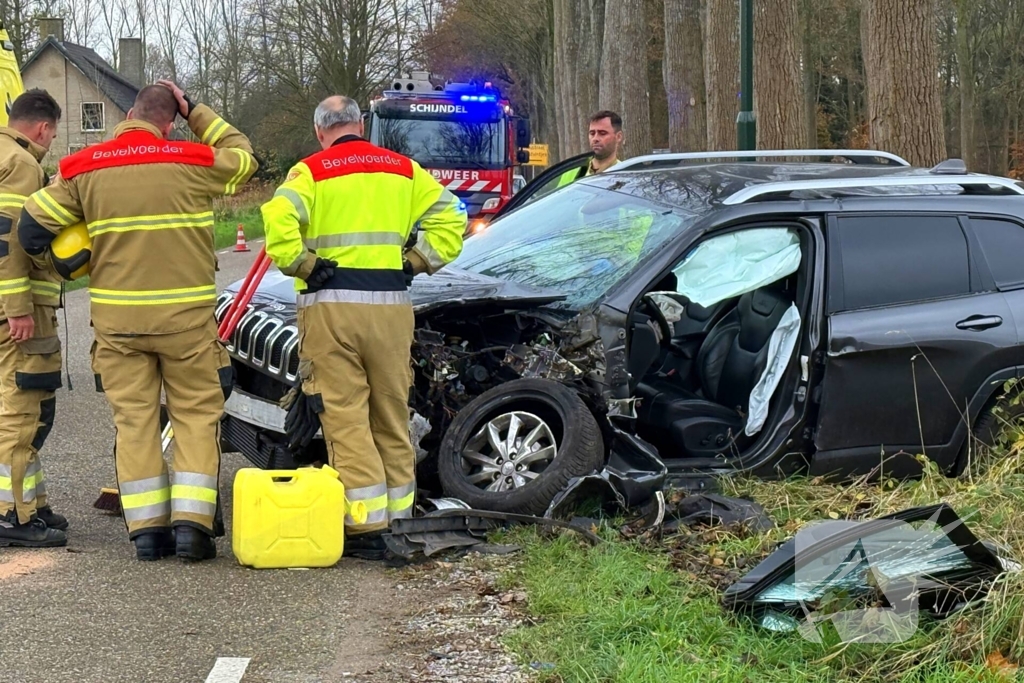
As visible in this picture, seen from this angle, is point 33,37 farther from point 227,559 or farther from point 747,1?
point 227,559

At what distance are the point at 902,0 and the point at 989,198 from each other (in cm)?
391

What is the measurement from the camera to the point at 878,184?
6.40 m

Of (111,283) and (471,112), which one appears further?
(471,112)

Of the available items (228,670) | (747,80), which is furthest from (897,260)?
(747,80)

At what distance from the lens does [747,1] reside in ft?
41.7

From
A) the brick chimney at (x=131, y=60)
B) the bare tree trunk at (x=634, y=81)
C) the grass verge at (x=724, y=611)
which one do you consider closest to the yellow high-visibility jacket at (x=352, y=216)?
the grass verge at (x=724, y=611)

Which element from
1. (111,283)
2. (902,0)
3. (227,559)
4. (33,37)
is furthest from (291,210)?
(33,37)

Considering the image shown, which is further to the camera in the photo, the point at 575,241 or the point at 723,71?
the point at 723,71

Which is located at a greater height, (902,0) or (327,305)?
(902,0)

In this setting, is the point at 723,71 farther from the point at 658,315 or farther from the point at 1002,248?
the point at 658,315

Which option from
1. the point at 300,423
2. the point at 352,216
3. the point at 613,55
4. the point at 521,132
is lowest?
the point at 300,423

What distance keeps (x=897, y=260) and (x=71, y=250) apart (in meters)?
3.72

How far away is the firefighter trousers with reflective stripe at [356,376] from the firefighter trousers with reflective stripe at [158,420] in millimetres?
432

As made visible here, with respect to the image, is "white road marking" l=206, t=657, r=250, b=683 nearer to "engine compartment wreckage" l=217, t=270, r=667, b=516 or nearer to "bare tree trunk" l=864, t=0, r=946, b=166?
"engine compartment wreckage" l=217, t=270, r=667, b=516
